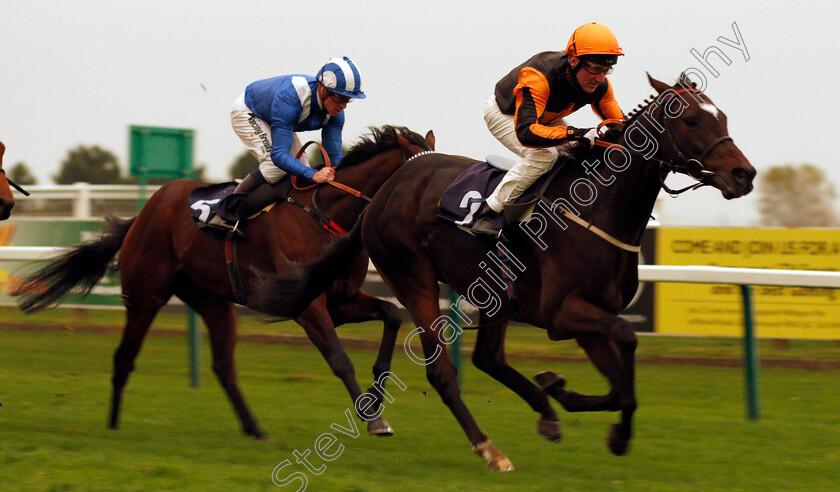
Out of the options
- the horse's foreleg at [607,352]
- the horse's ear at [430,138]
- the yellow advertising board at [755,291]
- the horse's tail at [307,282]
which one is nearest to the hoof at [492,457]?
the horse's foreleg at [607,352]

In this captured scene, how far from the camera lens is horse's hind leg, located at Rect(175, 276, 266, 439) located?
18.0ft

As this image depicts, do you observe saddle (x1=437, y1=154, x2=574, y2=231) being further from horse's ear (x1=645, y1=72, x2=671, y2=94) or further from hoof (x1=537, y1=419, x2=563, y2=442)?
hoof (x1=537, y1=419, x2=563, y2=442)

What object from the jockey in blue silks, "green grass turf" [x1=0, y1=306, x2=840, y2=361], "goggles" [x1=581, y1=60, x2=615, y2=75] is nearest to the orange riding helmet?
"goggles" [x1=581, y1=60, x2=615, y2=75]

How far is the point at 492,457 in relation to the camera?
4.42 metres

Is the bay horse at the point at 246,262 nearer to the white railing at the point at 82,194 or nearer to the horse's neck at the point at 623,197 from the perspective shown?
the horse's neck at the point at 623,197

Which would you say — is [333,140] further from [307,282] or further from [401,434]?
[401,434]

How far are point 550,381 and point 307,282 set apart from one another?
131 centimetres

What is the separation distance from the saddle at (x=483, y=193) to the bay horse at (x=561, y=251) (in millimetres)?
42

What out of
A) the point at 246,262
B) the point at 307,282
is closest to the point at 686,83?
the point at 307,282

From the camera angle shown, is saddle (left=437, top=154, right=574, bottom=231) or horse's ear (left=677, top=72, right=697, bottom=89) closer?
horse's ear (left=677, top=72, right=697, bottom=89)

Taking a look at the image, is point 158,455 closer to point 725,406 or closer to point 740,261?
point 725,406

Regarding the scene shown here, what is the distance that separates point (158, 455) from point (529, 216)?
76.9 inches

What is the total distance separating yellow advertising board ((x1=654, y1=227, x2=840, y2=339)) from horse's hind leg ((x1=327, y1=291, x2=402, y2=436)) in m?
3.10

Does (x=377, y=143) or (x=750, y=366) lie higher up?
(x=377, y=143)
